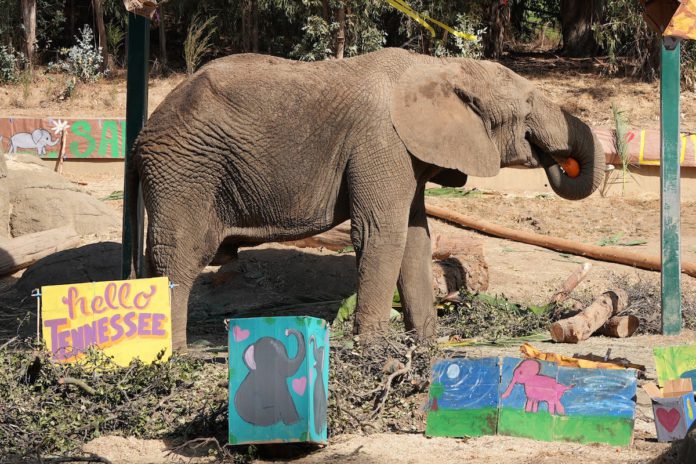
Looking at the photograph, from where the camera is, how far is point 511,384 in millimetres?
6445

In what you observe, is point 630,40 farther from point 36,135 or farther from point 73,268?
point 73,268

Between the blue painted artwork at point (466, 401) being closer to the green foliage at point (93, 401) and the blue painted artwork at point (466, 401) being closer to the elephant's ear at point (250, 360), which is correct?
the elephant's ear at point (250, 360)

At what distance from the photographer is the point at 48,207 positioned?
14.7m

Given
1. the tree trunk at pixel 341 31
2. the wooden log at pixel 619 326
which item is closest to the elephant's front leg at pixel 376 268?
the wooden log at pixel 619 326

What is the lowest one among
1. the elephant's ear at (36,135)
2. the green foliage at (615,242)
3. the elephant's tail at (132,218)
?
the green foliage at (615,242)

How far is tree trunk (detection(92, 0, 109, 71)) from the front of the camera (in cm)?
2466

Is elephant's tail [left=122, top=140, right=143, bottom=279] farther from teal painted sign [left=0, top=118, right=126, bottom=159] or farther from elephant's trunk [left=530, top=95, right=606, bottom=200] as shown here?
teal painted sign [left=0, top=118, right=126, bottom=159]

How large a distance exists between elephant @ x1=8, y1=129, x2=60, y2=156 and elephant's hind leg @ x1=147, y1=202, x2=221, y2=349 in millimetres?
11140

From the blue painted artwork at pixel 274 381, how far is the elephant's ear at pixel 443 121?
2.95 meters

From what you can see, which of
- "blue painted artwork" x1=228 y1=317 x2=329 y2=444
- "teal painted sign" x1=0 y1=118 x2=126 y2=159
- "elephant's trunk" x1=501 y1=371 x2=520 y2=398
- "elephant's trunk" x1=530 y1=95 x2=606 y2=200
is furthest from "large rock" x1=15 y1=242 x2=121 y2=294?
"teal painted sign" x1=0 y1=118 x2=126 y2=159

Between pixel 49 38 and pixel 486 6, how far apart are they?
33.3 ft

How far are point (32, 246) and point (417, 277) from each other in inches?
226

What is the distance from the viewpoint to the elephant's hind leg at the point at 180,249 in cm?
927

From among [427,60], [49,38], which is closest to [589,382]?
[427,60]
